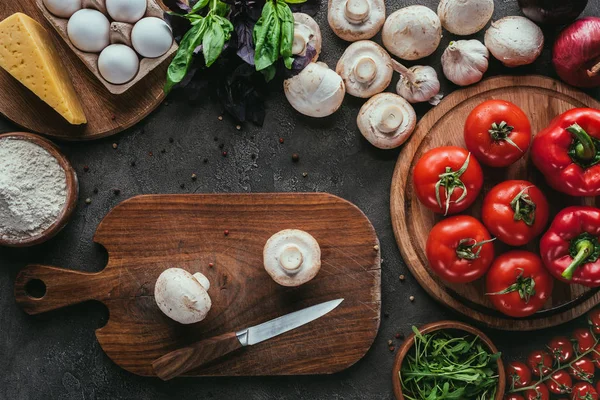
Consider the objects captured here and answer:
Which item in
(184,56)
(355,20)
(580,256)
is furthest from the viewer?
(355,20)

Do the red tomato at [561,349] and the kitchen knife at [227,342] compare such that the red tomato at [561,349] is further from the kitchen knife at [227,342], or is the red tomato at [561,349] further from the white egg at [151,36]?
the white egg at [151,36]

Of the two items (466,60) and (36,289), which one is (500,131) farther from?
(36,289)

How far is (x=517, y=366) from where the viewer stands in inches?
75.6

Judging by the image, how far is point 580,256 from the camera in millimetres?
1675

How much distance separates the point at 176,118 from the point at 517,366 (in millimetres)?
1342

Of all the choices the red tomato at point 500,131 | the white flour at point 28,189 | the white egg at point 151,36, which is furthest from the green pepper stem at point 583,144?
the white flour at point 28,189

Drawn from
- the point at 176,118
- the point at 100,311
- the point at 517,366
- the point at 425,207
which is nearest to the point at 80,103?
the point at 176,118

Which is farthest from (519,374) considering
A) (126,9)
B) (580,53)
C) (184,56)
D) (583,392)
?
(126,9)

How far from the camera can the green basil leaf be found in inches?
69.6

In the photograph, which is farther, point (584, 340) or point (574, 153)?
point (584, 340)

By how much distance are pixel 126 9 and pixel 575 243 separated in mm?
1473

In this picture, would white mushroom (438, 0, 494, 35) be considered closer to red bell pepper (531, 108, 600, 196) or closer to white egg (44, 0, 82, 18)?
red bell pepper (531, 108, 600, 196)

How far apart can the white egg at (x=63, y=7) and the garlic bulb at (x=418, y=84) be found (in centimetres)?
97

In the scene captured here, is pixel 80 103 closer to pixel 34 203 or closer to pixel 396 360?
pixel 34 203
